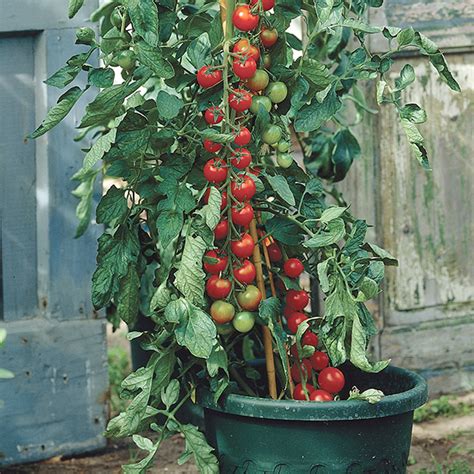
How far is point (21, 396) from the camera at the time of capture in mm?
3186

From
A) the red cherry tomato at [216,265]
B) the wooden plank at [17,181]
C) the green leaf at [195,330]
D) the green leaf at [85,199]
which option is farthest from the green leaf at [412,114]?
the wooden plank at [17,181]

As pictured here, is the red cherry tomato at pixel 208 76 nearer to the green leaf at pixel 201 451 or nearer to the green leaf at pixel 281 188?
the green leaf at pixel 281 188

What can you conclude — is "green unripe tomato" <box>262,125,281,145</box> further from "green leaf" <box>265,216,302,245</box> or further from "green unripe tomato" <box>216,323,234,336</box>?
"green unripe tomato" <box>216,323,234,336</box>

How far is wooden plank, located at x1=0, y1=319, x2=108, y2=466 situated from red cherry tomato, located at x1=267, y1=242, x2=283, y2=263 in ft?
3.00

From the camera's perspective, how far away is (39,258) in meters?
3.22

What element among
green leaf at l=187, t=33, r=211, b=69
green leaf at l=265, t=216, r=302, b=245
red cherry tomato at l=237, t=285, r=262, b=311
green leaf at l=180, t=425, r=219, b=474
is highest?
green leaf at l=187, t=33, r=211, b=69

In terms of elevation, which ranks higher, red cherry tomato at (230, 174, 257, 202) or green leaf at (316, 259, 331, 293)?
red cherry tomato at (230, 174, 257, 202)

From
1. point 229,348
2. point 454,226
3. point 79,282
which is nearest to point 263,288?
point 229,348

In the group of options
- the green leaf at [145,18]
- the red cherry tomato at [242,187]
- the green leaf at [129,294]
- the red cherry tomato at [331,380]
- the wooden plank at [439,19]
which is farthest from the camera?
the wooden plank at [439,19]

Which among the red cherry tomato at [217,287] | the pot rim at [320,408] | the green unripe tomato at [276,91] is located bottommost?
the pot rim at [320,408]

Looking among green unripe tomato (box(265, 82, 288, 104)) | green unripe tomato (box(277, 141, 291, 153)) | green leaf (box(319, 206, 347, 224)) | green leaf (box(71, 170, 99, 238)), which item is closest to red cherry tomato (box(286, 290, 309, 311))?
green leaf (box(319, 206, 347, 224))

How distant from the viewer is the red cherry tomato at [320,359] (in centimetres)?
239

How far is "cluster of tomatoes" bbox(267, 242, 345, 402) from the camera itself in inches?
93.0

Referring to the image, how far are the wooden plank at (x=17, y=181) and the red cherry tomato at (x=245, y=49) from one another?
1085mm
